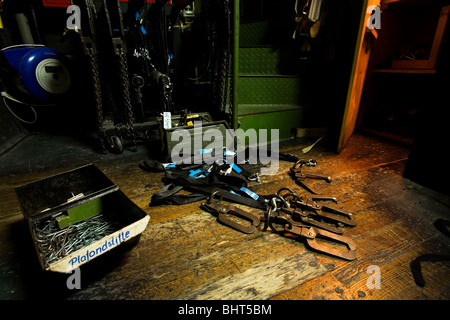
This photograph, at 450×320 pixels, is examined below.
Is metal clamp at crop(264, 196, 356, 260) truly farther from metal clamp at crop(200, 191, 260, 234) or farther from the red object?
the red object

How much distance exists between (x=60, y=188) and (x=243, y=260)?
130 centimetres

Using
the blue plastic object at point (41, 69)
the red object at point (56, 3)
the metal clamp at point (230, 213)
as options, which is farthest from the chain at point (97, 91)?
the red object at point (56, 3)

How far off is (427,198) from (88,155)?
3.21 m

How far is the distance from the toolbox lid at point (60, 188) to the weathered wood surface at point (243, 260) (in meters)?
0.21

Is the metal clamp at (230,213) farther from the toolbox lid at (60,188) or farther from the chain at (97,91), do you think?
the chain at (97,91)

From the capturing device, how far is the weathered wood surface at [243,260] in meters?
1.07

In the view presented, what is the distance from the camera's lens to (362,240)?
1374 millimetres

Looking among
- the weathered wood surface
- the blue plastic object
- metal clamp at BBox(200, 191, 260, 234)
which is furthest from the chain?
metal clamp at BBox(200, 191, 260, 234)

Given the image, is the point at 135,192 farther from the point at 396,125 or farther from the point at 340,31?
the point at 396,125

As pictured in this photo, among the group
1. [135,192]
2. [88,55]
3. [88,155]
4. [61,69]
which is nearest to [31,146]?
[88,155]

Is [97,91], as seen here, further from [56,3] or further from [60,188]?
[56,3]

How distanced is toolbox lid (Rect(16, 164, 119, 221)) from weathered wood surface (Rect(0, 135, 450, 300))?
0.21 meters

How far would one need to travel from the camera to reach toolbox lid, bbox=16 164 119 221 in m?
1.40

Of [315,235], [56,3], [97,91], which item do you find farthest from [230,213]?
[56,3]
